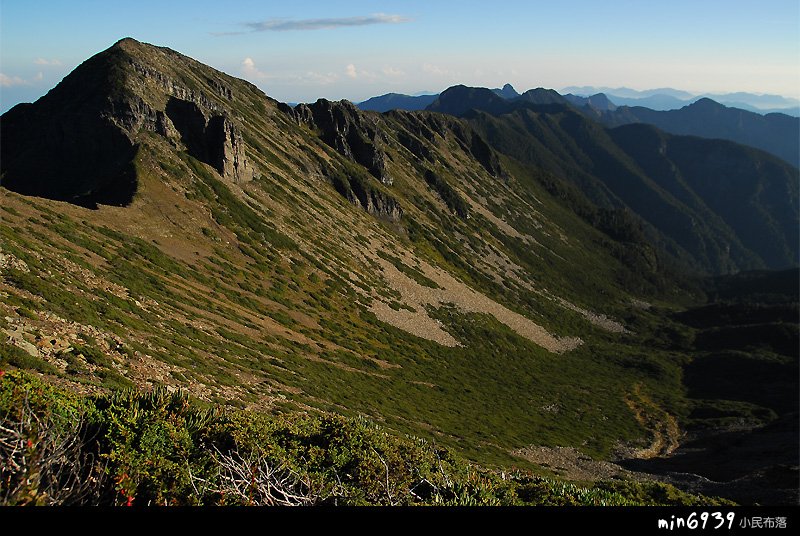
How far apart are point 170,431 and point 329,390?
93.6 ft

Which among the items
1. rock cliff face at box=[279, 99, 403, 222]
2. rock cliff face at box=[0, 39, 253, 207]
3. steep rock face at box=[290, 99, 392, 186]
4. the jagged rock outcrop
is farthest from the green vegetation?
steep rock face at box=[290, 99, 392, 186]

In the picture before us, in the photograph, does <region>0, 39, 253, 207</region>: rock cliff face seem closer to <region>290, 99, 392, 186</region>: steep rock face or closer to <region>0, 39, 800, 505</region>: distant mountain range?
<region>0, 39, 800, 505</region>: distant mountain range

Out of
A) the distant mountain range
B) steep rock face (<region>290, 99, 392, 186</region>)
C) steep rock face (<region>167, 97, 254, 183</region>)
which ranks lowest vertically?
the distant mountain range

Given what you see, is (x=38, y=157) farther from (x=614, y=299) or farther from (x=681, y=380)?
(x=614, y=299)

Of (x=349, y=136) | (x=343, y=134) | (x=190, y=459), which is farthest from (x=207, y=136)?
(x=190, y=459)

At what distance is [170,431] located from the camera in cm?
1282

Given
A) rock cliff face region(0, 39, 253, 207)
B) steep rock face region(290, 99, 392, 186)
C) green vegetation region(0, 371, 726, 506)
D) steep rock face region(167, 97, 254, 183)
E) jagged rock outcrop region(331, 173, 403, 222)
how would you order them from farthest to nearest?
steep rock face region(290, 99, 392, 186), jagged rock outcrop region(331, 173, 403, 222), steep rock face region(167, 97, 254, 183), rock cliff face region(0, 39, 253, 207), green vegetation region(0, 371, 726, 506)

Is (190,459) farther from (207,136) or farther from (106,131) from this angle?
(207,136)

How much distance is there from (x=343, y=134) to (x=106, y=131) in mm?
79329

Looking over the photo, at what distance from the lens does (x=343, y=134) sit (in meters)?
146

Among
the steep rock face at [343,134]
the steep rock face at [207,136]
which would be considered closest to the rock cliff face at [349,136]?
the steep rock face at [343,134]

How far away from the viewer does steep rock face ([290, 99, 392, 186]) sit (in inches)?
5586

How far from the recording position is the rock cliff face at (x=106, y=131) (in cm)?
6988

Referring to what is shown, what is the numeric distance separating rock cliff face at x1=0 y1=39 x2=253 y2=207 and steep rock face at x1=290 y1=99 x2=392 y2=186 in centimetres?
5183
